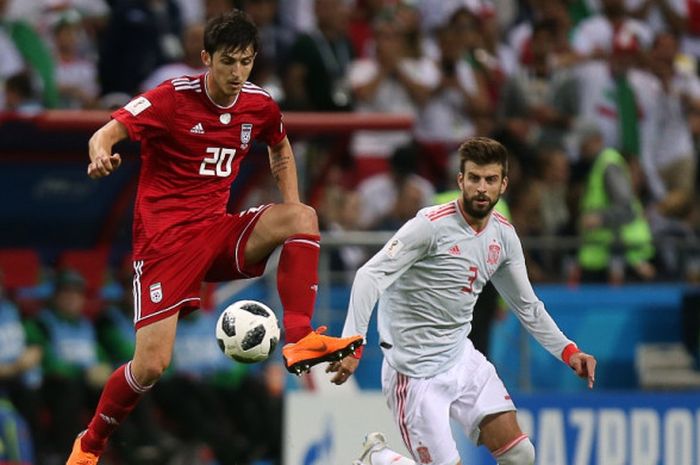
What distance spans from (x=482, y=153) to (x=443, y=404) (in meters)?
1.43

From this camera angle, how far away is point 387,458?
9.45m

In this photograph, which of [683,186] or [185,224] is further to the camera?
[683,186]

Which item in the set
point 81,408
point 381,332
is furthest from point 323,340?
point 81,408

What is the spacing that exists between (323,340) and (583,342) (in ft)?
17.4

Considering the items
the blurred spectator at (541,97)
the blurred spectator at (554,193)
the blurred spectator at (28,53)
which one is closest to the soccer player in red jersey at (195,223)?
the blurred spectator at (28,53)

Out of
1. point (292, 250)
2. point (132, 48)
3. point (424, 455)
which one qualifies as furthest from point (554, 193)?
point (292, 250)

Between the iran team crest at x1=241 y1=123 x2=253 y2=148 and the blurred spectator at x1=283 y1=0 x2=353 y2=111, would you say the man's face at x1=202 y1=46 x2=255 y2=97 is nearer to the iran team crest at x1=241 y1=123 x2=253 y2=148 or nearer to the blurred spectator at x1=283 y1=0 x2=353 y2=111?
the iran team crest at x1=241 y1=123 x2=253 y2=148

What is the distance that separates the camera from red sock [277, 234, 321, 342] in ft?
28.0

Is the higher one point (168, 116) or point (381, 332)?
point (168, 116)

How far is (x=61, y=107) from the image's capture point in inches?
509

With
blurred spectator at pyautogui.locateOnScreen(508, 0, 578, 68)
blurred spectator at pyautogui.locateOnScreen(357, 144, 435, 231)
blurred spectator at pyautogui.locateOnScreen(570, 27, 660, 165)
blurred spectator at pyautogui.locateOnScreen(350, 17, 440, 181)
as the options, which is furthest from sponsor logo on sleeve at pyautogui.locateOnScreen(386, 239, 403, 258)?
blurred spectator at pyautogui.locateOnScreen(508, 0, 578, 68)

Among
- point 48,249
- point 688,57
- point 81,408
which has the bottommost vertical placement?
point 81,408

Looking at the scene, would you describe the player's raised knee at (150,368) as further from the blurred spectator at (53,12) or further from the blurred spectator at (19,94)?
the blurred spectator at (53,12)

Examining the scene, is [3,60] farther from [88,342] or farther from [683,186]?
[683,186]
